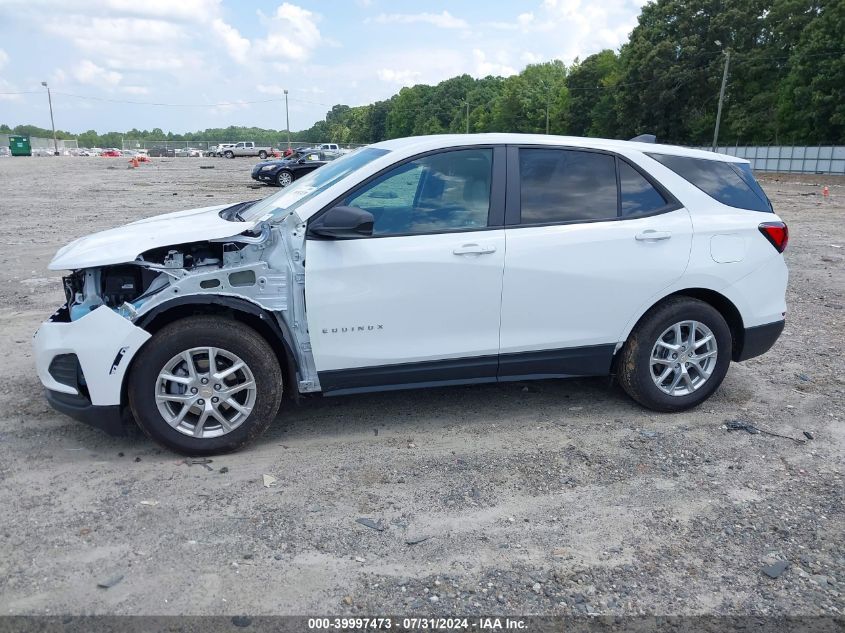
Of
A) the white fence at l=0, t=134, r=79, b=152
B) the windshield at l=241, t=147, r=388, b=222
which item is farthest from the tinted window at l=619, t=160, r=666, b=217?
the white fence at l=0, t=134, r=79, b=152

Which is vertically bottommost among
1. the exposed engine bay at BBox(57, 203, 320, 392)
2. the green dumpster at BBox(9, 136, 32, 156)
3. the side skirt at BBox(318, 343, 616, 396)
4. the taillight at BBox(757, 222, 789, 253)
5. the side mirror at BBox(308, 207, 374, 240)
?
the side skirt at BBox(318, 343, 616, 396)

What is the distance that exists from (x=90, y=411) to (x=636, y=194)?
3.70m

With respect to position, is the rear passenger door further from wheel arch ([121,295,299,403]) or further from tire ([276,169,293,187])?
tire ([276,169,293,187])

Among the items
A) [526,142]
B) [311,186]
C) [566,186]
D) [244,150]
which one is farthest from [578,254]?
[244,150]

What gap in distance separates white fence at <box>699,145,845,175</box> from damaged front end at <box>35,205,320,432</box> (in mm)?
38425

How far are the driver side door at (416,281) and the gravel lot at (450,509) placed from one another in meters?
0.53

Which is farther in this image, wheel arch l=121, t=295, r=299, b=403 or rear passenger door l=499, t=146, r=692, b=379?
rear passenger door l=499, t=146, r=692, b=379

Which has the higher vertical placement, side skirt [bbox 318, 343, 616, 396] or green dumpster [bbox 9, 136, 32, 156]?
green dumpster [bbox 9, 136, 32, 156]

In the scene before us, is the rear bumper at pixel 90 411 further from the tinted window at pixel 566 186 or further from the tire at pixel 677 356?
the tire at pixel 677 356

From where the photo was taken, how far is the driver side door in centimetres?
402

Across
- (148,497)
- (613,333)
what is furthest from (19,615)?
(613,333)

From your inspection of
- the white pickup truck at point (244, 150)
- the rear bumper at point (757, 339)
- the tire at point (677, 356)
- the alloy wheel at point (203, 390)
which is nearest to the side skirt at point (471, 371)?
the tire at point (677, 356)

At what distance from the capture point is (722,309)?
15.9 feet

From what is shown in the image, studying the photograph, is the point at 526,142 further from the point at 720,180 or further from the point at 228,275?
the point at 228,275
